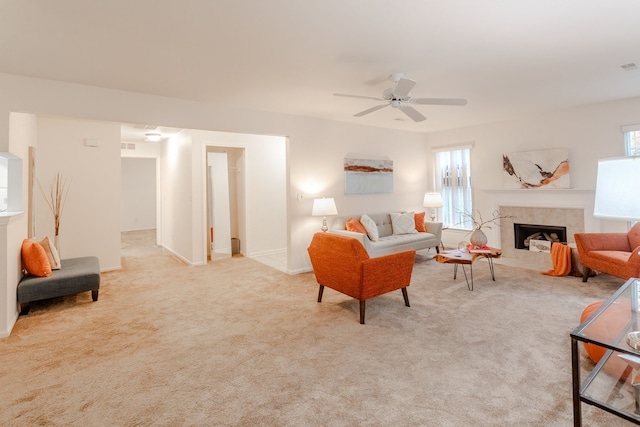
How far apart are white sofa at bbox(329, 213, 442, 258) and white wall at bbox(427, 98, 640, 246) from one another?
100 centimetres

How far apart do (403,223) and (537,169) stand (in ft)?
7.78

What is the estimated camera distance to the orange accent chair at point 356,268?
2982 millimetres

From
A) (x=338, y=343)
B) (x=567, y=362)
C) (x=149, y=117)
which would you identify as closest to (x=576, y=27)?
(x=567, y=362)

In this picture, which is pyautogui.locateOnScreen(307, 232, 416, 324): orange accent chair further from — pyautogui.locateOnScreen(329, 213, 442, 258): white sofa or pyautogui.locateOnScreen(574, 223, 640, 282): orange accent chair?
pyautogui.locateOnScreen(574, 223, 640, 282): orange accent chair

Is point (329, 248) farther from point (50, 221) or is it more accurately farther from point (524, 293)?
point (50, 221)

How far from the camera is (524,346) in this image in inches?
98.4

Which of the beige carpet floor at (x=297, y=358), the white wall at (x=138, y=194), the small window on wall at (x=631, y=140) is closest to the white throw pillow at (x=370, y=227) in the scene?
the beige carpet floor at (x=297, y=358)

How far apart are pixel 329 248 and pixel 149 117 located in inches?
104

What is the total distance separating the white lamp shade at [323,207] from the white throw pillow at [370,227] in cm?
65

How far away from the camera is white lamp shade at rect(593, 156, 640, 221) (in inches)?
62.8

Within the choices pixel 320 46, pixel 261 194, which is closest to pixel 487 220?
pixel 261 194

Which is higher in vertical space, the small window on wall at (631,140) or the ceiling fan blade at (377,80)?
the ceiling fan blade at (377,80)

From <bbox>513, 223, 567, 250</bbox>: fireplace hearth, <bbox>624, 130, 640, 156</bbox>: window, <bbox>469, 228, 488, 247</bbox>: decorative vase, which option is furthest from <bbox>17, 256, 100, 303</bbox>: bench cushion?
<bbox>624, 130, 640, 156</bbox>: window

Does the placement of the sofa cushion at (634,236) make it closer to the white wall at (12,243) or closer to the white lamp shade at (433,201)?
the white lamp shade at (433,201)
